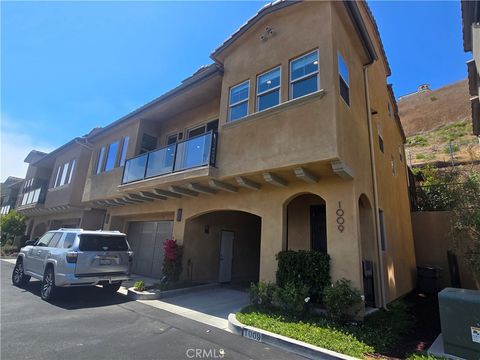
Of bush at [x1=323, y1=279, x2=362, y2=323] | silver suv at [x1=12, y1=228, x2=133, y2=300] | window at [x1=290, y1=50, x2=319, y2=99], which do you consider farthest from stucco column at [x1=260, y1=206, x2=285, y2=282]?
silver suv at [x1=12, y1=228, x2=133, y2=300]

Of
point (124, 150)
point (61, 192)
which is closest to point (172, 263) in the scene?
point (124, 150)

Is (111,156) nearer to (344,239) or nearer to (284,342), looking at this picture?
(344,239)

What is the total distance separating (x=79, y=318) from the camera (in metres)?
6.65

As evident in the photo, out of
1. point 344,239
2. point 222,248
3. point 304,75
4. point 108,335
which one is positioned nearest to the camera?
point 108,335

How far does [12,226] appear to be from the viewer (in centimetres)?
2417

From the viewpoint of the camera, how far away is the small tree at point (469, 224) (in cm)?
944

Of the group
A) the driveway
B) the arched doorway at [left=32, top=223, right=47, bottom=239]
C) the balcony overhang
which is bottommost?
the driveway

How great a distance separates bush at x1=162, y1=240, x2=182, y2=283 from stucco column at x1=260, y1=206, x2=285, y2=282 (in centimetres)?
416

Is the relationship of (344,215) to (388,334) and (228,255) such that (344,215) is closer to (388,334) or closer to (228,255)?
(388,334)

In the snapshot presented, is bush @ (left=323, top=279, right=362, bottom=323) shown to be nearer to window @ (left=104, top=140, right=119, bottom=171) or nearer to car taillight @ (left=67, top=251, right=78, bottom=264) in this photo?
car taillight @ (left=67, top=251, right=78, bottom=264)

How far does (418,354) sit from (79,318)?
763cm

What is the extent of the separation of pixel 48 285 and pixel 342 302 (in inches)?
343

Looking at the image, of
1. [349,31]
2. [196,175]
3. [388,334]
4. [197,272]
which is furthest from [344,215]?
[197,272]

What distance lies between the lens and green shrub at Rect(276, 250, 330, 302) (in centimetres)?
681
